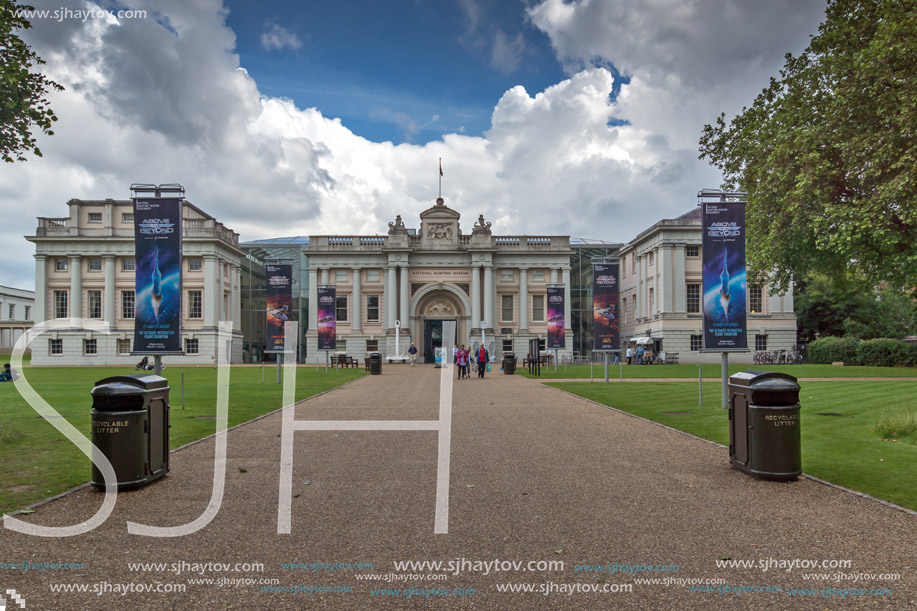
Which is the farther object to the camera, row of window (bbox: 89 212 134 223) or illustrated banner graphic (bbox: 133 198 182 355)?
row of window (bbox: 89 212 134 223)

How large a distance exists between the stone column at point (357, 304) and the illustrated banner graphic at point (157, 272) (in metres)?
50.7

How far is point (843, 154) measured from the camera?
895 inches

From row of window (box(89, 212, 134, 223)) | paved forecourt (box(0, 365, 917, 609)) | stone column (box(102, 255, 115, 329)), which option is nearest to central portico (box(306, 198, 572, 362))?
row of window (box(89, 212, 134, 223))

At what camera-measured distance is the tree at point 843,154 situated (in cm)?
2058

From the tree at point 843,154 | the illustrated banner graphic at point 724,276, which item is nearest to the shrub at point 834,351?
the tree at point 843,154

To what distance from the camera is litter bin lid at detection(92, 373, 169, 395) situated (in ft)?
24.8

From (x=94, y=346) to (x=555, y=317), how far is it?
46395mm

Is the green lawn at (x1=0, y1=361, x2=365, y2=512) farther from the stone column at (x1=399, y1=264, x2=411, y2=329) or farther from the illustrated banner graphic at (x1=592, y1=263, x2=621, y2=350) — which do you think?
the stone column at (x1=399, y1=264, x2=411, y2=329)

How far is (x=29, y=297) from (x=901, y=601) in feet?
422

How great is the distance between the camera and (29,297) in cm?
11019

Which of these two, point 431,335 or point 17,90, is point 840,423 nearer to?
point 17,90

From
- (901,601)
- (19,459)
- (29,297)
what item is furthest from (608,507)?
(29,297)

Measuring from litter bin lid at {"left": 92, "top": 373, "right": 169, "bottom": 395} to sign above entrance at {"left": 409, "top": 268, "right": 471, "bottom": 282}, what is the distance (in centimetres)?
5704

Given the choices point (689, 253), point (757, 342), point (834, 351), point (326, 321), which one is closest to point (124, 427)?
point (326, 321)
